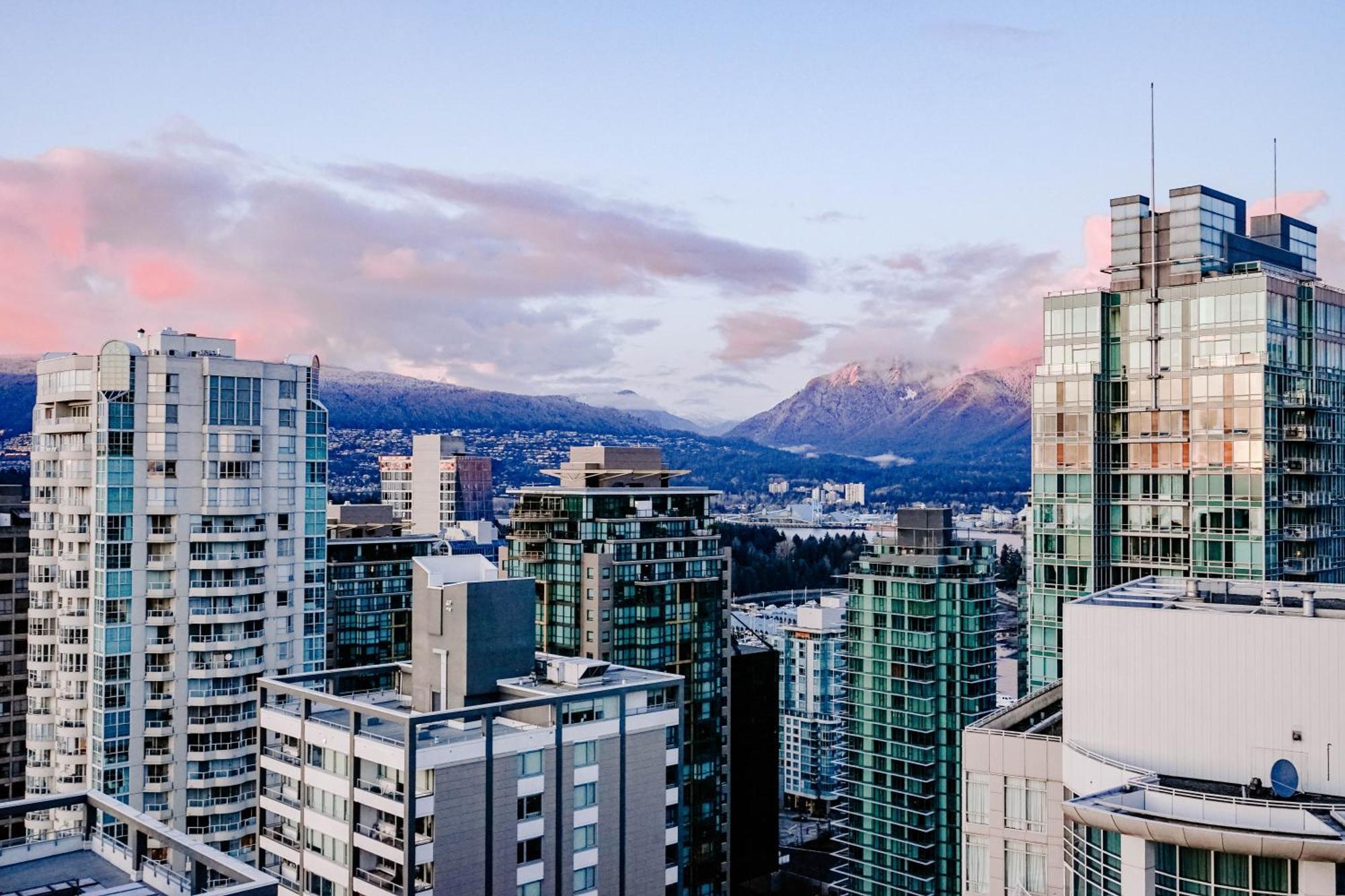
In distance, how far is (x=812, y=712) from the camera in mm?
152750

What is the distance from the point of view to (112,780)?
230 feet

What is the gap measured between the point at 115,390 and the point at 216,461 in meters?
7.11

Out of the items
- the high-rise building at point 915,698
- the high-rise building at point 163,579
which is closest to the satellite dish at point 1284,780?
the high-rise building at point 915,698

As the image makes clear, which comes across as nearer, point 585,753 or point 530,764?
point 530,764

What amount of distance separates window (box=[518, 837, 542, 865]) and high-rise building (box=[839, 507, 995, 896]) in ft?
147

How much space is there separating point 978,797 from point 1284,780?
37.0 ft

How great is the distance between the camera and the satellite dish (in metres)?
31.6

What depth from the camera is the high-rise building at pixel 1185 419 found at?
62.0 meters

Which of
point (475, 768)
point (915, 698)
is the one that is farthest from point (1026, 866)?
point (915, 698)

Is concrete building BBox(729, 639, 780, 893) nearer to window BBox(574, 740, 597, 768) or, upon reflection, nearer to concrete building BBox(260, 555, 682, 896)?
concrete building BBox(260, 555, 682, 896)

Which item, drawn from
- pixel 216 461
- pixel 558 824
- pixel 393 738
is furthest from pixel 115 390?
pixel 558 824

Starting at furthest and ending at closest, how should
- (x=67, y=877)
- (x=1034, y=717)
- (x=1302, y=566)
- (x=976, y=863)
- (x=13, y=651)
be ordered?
(x=13, y=651)
(x=1302, y=566)
(x=1034, y=717)
(x=976, y=863)
(x=67, y=877)

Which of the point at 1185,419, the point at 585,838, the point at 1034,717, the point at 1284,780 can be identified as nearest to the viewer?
the point at 1284,780

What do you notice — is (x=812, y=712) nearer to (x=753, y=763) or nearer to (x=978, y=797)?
(x=753, y=763)
